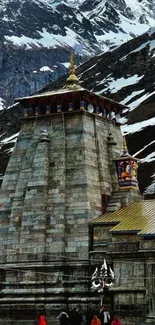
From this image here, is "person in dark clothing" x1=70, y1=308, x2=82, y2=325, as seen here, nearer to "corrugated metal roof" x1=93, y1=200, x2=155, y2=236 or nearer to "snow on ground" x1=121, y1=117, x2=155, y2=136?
"corrugated metal roof" x1=93, y1=200, x2=155, y2=236

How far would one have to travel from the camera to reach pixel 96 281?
112 feet

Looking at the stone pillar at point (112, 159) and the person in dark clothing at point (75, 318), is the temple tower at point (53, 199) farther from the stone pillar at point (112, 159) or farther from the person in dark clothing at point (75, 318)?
the person in dark clothing at point (75, 318)

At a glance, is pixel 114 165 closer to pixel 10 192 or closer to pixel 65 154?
pixel 65 154

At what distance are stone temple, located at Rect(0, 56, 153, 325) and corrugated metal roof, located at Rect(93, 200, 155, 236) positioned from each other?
0.80ft

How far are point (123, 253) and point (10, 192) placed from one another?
340 inches

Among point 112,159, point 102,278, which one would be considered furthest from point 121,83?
point 102,278

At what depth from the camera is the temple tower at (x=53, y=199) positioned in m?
35.5

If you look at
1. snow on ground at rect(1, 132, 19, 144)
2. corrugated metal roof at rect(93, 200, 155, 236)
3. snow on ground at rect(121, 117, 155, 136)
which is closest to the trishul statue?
corrugated metal roof at rect(93, 200, 155, 236)

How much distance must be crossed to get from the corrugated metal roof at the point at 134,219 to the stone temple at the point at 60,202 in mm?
244

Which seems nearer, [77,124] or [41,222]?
[41,222]

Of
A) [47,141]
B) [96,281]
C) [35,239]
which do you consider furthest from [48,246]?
[47,141]

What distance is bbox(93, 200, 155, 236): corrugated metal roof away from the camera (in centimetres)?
3372

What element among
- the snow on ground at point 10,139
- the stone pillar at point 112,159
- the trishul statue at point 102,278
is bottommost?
the trishul statue at point 102,278

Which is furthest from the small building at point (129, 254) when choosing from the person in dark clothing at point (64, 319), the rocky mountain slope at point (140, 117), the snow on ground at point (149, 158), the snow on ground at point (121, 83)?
the snow on ground at point (121, 83)
